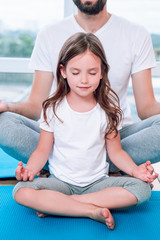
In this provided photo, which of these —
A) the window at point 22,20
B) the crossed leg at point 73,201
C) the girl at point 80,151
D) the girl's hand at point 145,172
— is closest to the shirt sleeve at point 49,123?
the girl at point 80,151

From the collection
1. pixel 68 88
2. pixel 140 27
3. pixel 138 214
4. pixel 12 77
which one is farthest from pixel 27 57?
pixel 138 214

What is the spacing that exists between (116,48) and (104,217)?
3.37 feet

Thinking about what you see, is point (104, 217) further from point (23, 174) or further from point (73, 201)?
point (23, 174)

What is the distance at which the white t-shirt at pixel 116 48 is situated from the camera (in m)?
2.05

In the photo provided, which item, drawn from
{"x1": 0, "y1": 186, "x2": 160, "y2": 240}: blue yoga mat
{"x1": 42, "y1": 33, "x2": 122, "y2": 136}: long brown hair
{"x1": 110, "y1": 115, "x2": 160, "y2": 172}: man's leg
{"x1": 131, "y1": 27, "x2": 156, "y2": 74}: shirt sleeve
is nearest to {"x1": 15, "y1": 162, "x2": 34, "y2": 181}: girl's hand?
{"x1": 0, "y1": 186, "x2": 160, "y2": 240}: blue yoga mat

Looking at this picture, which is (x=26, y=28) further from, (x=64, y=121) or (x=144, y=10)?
(x=64, y=121)

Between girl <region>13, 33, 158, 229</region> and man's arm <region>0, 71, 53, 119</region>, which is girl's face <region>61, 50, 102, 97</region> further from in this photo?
man's arm <region>0, 71, 53, 119</region>

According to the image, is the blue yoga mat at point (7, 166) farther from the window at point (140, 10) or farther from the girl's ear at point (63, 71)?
the window at point (140, 10)

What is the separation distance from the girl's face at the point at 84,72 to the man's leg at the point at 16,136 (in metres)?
0.41

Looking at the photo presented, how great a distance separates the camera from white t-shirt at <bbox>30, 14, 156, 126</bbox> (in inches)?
80.7

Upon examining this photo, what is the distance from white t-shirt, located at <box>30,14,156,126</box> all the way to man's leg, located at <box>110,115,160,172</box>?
0.21 meters

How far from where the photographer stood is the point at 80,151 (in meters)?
Answer: 1.62

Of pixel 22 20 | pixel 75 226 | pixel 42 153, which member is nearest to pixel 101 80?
pixel 42 153

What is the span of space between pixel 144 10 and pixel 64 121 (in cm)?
199
